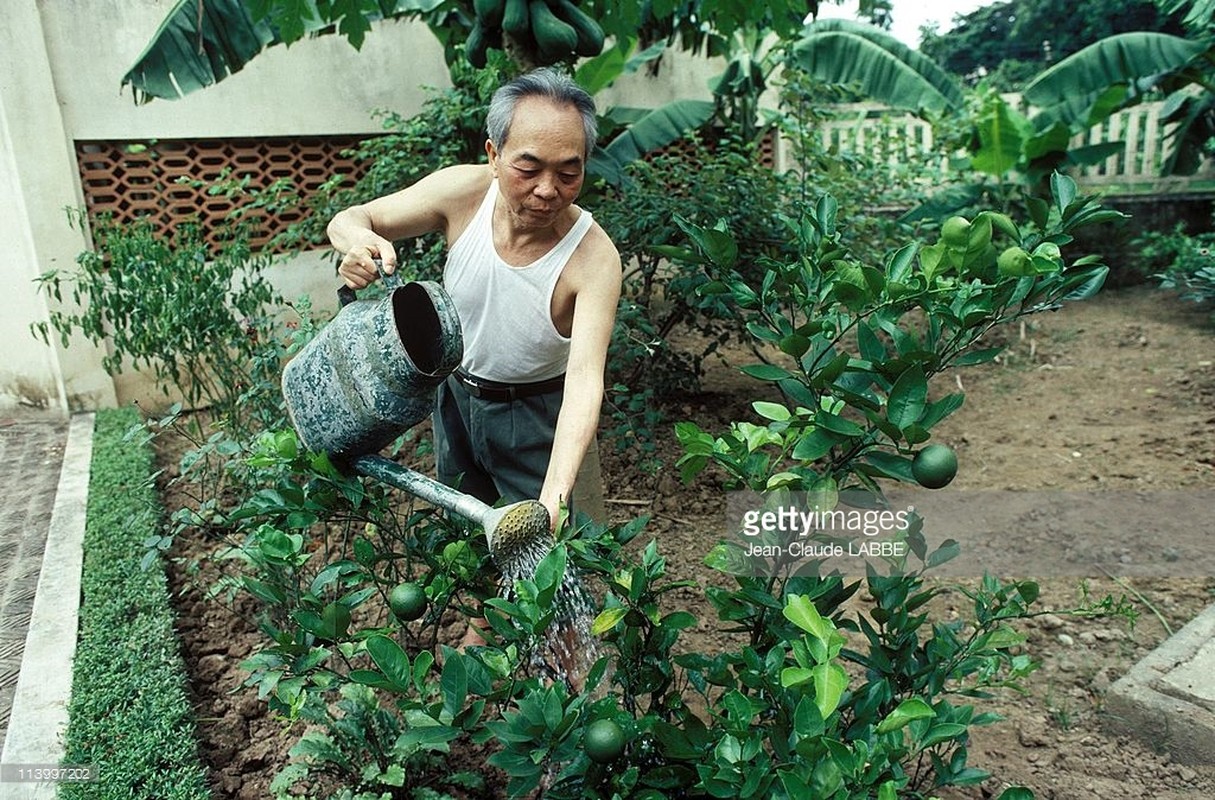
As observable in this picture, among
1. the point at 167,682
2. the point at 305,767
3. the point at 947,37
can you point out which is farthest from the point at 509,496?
the point at 947,37

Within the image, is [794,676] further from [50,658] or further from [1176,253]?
[1176,253]

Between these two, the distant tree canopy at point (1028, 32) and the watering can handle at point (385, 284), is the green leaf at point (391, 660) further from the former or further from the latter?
the distant tree canopy at point (1028, 32)

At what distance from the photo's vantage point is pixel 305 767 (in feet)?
5.74

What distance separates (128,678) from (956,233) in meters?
2.46

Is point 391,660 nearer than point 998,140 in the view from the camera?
Yes

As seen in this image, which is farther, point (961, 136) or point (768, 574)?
point (961, 136)

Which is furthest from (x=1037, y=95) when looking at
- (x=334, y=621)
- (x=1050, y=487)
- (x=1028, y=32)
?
(x=1028, y=32)

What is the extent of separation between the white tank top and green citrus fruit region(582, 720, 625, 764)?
104 centimetres

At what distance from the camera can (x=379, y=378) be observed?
153cm

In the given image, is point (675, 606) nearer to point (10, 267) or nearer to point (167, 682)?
point (167, 682)

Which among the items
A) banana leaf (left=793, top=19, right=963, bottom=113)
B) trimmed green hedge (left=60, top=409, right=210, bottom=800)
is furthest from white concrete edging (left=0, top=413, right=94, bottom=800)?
banana leaf (left=793, top=19, right=963, bottom=113)

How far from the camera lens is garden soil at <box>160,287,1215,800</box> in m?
2.15

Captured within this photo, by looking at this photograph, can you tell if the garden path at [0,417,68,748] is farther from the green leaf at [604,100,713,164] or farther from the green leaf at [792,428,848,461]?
the green leaf at [604,100,713,164]

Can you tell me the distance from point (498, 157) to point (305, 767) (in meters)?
1.35
